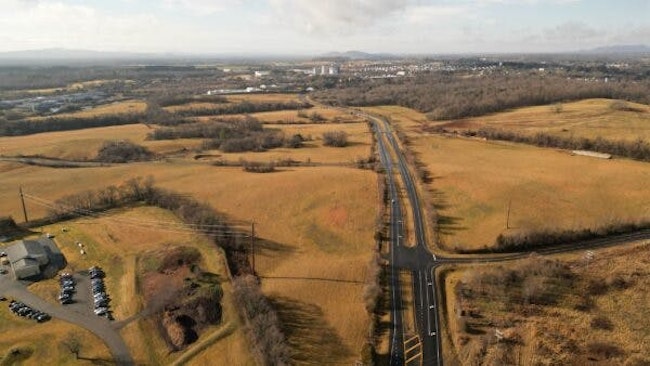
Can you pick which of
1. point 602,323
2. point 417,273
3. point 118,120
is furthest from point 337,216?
point 118,120

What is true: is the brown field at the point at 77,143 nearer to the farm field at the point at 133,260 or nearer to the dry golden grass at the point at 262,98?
the farm field at the point at 133,260

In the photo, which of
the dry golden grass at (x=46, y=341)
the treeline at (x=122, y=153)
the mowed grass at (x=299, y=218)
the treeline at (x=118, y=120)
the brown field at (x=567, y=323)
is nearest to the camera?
the brown field at (x=567, y=323)

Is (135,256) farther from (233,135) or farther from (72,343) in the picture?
(233,135)

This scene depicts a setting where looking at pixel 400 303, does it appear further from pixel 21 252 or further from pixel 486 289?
pixel 21 252

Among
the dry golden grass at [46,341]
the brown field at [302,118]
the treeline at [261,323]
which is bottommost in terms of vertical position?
the dry golden grass at [46,341]

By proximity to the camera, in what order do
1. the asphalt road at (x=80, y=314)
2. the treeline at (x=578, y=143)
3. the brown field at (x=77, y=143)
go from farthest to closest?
the brown field at (x=77, y=143) → the treeline at (x=578, y=143) → the asphalt road at (x=80, y=314)

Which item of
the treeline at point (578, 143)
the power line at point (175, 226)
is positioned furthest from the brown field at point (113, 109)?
the treeline at point (578, 143)
